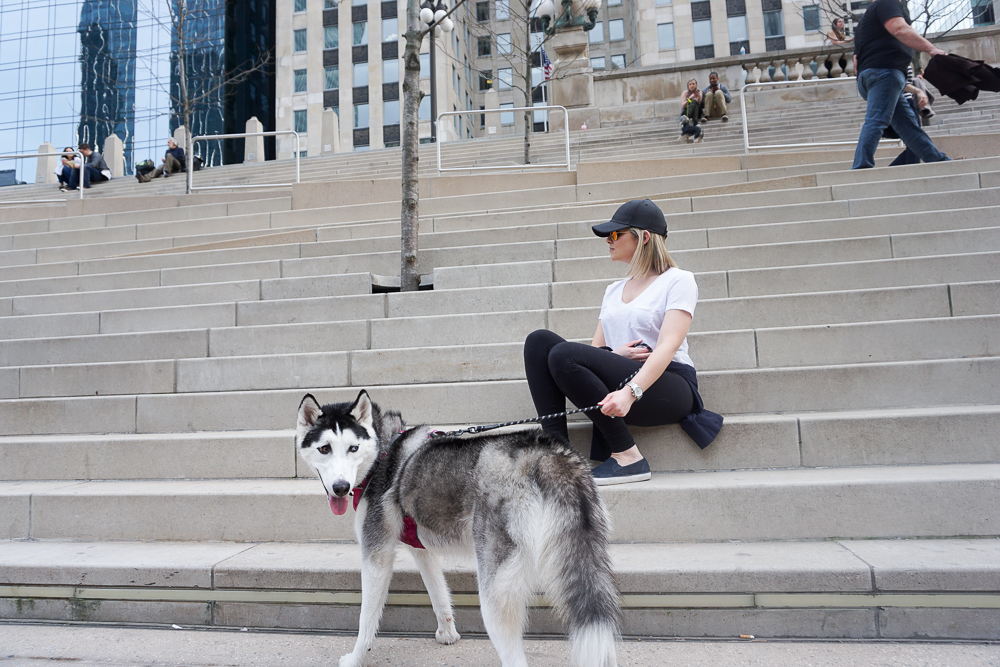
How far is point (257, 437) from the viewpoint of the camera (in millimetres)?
4387

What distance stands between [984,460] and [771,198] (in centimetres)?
446

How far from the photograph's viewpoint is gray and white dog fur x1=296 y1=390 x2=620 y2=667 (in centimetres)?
218

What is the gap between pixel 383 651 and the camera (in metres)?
2.89

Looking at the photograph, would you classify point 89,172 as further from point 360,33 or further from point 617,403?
point 360,33

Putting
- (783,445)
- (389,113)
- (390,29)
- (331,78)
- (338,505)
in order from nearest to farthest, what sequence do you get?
(338,505) < (783,445) < (389,113) < (331,78) < (390,29)

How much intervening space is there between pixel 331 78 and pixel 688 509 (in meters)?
51.7

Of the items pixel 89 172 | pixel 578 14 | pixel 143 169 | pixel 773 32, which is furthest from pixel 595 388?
pixel 773 32

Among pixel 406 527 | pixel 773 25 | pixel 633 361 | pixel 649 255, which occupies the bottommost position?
pixel 406 527

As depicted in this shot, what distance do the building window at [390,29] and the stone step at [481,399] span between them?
4896 centimetres

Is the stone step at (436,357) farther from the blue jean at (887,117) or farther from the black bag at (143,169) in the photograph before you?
the black bag at (143,169)

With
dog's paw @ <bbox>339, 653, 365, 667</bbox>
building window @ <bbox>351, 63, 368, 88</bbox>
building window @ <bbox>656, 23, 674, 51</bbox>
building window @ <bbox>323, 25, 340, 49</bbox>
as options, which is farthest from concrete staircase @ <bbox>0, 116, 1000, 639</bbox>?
building window @ <bbox>323, 25, 340, 49</bbox>

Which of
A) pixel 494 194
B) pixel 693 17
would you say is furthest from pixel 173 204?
pixel 693 17

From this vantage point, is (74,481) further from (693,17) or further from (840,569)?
(693,17)

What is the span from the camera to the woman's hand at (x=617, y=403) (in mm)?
3113
